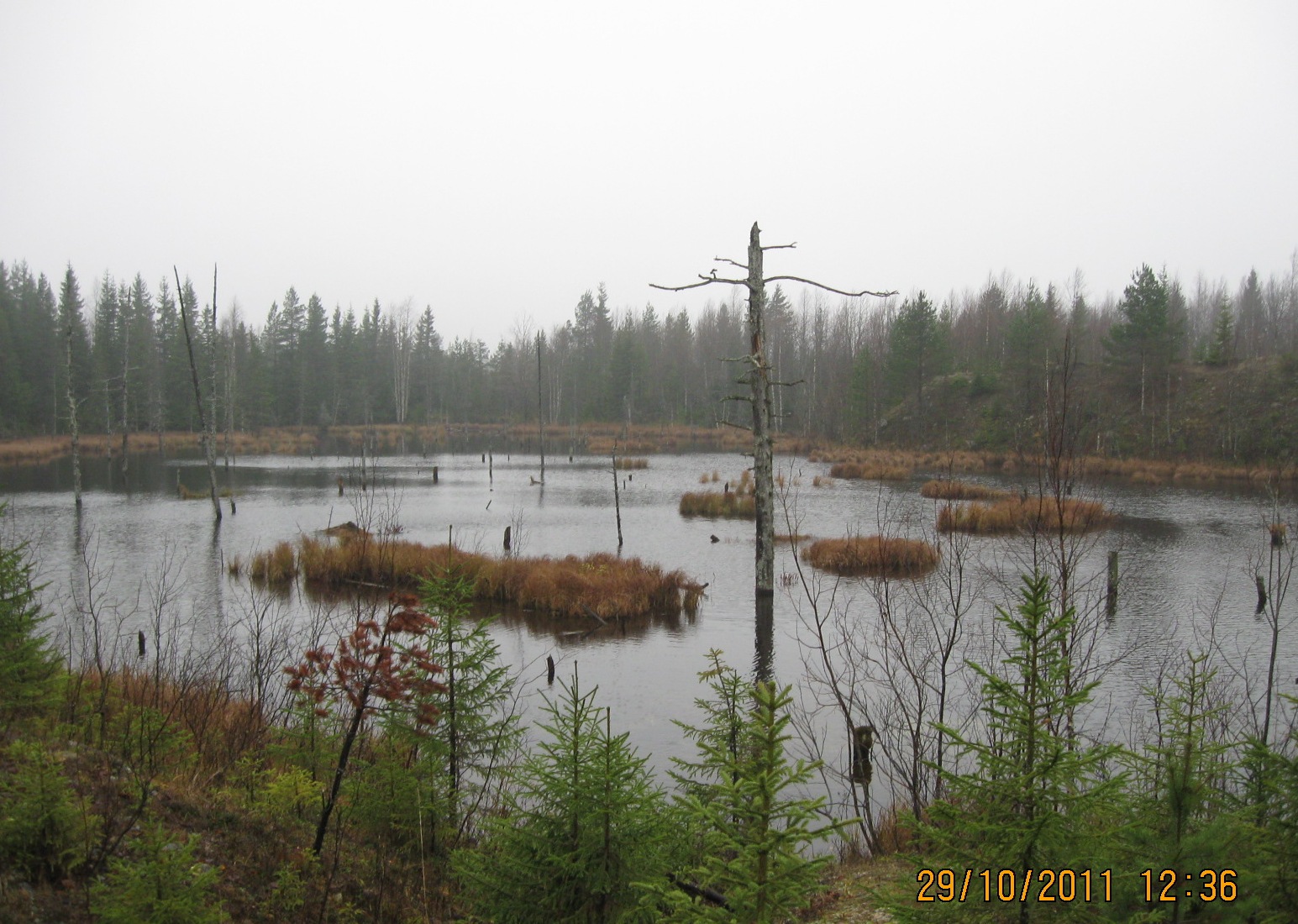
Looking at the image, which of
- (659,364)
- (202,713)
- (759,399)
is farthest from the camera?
(659,364)

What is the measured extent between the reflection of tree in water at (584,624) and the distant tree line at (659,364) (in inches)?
794

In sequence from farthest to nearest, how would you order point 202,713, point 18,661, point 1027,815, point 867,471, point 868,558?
point 867,471, point 868,558, point 202,713, point 18,661, point 1027,815

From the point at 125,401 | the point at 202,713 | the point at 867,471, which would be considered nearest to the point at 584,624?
the point at 202,713

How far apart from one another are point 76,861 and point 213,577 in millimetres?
16996

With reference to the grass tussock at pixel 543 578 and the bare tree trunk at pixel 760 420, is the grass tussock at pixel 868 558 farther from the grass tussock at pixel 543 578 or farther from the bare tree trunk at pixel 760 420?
the bare tree trunk at pixel 760 420

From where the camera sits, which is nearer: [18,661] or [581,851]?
[581,851]

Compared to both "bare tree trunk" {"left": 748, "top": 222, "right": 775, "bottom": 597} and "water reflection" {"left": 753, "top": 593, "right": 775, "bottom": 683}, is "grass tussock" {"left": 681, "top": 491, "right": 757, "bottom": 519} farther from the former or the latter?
"bare tree trunk" {"left": 748, "top": 222, "right": 775, "bottom": 597}

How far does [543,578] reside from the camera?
56.2 ft

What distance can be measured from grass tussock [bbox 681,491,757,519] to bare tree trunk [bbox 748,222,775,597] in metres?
16.6

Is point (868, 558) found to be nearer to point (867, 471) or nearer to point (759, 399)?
point (759, 399)

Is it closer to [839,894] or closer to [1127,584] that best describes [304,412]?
[1127,584]

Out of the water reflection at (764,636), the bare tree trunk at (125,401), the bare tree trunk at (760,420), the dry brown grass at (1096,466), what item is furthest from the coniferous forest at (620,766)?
the bare tree trunk at (125,401)

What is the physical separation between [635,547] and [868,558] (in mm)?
7061

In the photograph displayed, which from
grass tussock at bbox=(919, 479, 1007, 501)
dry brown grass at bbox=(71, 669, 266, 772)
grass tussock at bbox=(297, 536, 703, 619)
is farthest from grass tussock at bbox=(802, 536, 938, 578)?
dry brown grass at bbox=(71, 669, 266, 772)
